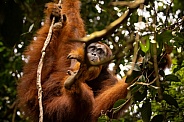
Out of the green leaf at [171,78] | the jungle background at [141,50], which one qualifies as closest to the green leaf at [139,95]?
the jungle background at [141,50]

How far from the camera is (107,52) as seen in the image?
188 inches

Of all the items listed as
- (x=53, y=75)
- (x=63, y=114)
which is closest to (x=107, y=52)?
(x=53, y=75)

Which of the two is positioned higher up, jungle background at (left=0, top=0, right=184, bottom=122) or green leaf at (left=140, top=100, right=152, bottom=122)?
jungle background at (left=0, top=0, right=184, bottom=122)

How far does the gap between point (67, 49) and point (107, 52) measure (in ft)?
1.69

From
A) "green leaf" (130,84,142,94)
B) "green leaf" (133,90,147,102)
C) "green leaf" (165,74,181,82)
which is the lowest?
"green leaf" (133,90,147,102)

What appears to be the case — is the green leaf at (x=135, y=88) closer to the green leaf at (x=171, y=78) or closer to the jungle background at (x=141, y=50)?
the jungle background at (x=141, y=50)

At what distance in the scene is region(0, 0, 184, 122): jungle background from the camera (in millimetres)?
1621

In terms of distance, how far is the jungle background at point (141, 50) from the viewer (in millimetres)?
1621

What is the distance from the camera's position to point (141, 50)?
123 inches

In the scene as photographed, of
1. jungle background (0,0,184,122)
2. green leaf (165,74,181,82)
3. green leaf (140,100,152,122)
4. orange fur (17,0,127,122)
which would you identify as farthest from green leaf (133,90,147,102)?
orange fur (17,0,127,122)

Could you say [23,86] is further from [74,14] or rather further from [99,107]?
[74,14]

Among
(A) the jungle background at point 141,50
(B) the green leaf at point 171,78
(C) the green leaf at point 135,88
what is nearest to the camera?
(A) the jungle background at point 141,50

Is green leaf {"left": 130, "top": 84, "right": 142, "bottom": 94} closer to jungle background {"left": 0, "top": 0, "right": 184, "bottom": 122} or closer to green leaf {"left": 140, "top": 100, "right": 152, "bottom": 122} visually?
jungle background {"left": 0, "top": 0, "right": 184, "bottom": 122}

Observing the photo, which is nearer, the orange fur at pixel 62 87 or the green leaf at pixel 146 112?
the green leaf at pixel 146 112
